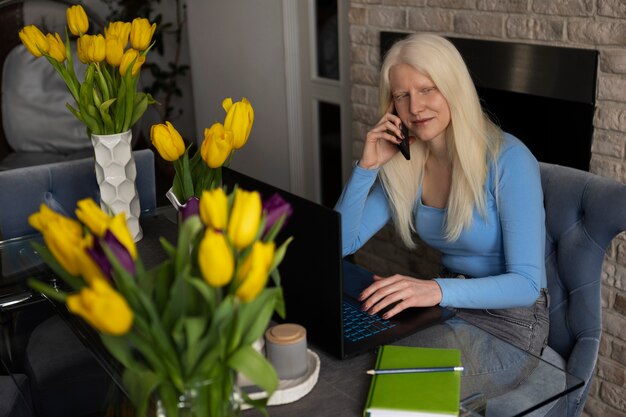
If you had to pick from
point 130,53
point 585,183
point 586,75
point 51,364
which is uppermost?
point 130,53

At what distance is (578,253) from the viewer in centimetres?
172

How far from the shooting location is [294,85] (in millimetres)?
3789

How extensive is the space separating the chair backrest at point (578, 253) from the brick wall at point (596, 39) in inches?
17.9

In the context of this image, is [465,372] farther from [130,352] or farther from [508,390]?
[130,352]

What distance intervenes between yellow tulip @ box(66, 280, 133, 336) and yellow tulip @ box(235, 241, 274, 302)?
13 cm

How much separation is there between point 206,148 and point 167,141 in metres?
0.10

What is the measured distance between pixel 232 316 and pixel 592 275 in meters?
1.05

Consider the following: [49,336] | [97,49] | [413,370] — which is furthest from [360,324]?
[97,49]

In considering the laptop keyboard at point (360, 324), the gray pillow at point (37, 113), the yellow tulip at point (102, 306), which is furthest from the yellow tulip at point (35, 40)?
the gray pillow at point (37, 113)

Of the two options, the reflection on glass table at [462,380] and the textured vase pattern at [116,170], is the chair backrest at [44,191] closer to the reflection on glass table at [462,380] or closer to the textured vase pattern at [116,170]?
the textured vase pattern at [116,170]

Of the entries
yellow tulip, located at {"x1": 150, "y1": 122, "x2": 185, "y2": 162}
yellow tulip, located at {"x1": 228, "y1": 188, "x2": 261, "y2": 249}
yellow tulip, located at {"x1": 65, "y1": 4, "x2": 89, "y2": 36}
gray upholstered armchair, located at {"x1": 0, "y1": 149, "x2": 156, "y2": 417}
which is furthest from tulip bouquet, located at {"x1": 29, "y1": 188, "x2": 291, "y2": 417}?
yellow tulip, located at {"x1": 65, "y1": 4, "x2": 89, "y2": 36}

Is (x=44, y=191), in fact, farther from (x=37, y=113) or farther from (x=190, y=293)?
(x=37, y=113)

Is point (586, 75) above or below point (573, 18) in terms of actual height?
below

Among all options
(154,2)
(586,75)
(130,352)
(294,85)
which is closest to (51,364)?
(130,352)
